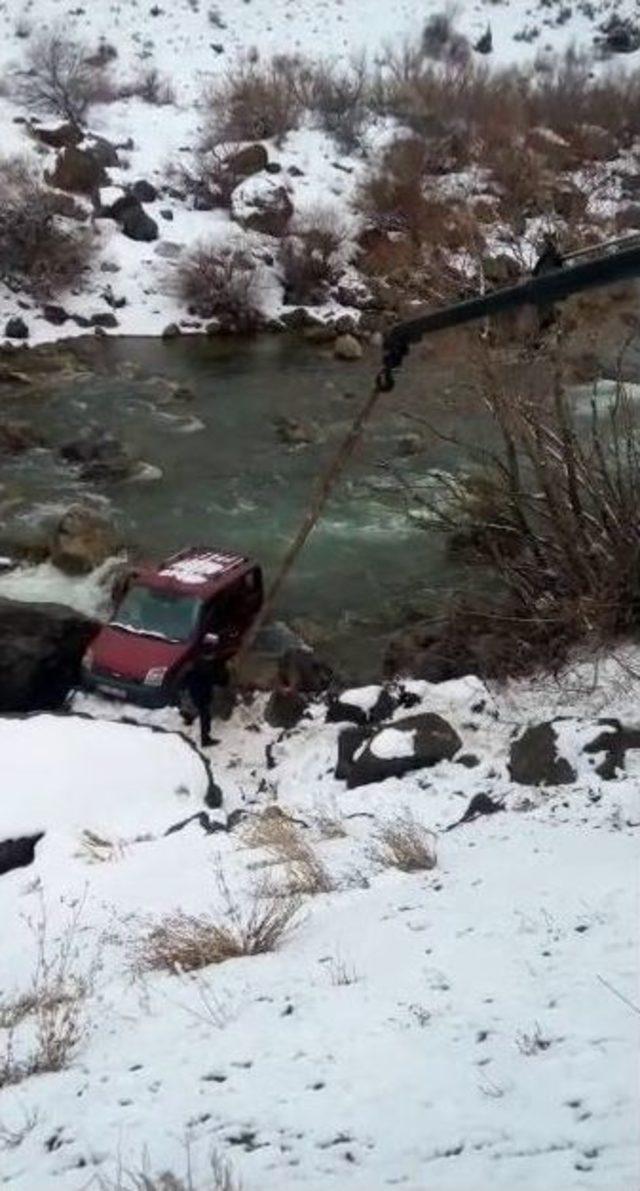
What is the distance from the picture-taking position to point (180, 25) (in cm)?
4259

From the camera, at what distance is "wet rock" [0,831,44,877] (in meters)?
8.71

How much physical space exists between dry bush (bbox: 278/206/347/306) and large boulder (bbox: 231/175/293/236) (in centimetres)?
53

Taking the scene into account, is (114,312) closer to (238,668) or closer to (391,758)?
(238,668)

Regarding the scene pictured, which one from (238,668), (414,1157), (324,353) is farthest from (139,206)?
(414,1157)

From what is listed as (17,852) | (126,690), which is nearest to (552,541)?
(126,690)

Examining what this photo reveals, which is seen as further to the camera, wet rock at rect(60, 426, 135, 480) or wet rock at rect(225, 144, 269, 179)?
wet rock at rect(225, 144, 269, 179)

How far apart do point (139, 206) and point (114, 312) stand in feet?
15.4

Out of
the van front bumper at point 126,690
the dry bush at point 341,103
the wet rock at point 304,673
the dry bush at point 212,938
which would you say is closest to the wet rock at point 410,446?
the wet rock at point 304,673

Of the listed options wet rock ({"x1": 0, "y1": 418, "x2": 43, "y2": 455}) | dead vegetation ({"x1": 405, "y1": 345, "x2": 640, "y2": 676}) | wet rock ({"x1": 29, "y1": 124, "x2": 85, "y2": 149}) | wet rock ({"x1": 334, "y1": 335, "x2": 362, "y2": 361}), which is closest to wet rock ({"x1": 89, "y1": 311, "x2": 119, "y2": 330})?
wet rock ({"x1": 334, "y1": 335, "x2": 362, "y2": 361})

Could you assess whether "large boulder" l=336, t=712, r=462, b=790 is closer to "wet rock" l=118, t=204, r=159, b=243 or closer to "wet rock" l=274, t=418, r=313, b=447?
"wet rock" l=274, t=418, r=313, b=447

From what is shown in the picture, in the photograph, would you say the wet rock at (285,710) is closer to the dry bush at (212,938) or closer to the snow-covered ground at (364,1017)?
the snow-covered ground at (364,1017)

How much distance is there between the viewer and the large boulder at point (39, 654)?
41.2 ft

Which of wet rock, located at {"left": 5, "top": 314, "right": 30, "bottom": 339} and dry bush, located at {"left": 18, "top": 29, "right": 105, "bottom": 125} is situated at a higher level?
dry bush, located at {"left": 18, "top": 29, "right": 105, "bottom": 125}

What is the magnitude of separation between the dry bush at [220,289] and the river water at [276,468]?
7.43 feet
